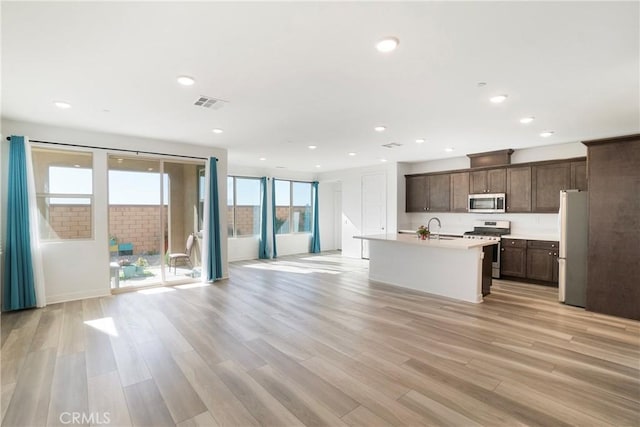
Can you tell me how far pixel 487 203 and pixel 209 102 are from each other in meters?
5.91

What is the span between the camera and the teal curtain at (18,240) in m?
4.25

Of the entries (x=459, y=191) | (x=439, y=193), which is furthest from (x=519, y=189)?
(x=439, y=193)

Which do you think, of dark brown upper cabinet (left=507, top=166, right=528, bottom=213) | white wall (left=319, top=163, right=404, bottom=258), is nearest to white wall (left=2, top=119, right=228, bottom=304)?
white wall (left=319, top=163, right=404, bottom=258)

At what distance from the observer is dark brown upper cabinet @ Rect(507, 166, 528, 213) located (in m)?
6.11

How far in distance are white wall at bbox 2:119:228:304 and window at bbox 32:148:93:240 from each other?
0.12 meters

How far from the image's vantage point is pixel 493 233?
6.51 m

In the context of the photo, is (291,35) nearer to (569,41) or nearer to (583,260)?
(569,41)

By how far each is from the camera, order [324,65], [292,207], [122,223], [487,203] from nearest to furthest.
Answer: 1. [324,65]
2. [122,223]
3. [487,203]
4. [292,207]

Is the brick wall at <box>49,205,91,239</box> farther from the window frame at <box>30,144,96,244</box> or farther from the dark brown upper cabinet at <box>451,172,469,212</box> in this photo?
the dark brown upper cabinet at <box>451,172,469,212</box>

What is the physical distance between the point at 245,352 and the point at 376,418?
150cm

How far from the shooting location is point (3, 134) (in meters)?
4.30

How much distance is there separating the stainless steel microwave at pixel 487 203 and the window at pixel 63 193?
7.42 m

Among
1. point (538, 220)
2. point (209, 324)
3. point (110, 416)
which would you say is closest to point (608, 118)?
point (538, 220)

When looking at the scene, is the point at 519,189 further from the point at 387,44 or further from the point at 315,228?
the point at 315,228
